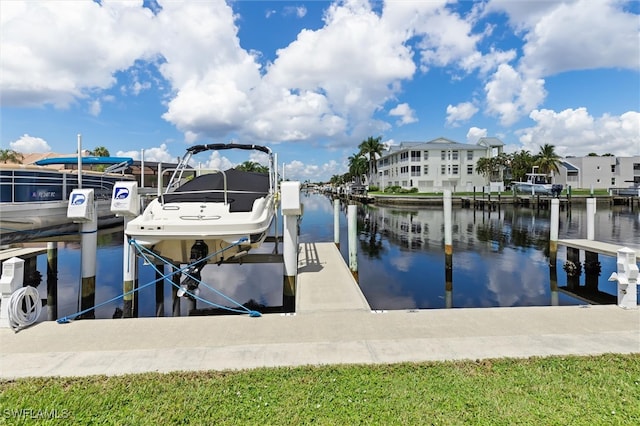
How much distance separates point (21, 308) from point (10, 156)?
54.1m

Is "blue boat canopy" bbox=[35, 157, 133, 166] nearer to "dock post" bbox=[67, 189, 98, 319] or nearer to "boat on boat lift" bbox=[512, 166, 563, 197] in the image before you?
"dock post" bbox=[67, 189, 98, 319]

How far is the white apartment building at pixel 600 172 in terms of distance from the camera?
63688 millimetres

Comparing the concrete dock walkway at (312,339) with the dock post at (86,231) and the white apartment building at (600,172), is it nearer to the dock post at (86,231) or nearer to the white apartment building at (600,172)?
the dock post at (86,231)

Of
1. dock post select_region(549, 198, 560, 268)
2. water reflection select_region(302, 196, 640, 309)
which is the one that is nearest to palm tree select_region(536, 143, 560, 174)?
water reflection select_region(302, 196, 640, 309)

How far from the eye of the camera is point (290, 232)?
25.0 ft

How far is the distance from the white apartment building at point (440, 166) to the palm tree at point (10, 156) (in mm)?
56056

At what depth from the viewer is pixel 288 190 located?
7.52m

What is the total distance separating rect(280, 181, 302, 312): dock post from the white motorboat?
19.3 inches

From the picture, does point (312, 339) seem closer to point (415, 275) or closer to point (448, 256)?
point (448, 256)

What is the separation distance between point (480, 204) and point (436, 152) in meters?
20.9

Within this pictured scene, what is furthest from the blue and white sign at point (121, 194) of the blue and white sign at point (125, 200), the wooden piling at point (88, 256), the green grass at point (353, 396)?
the green grass at point (353, 396)

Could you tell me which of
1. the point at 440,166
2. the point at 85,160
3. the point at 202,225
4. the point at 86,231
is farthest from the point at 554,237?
the point at 440,166

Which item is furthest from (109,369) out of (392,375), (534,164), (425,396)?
(534,164)

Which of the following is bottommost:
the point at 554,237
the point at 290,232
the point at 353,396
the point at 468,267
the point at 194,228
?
the point at 468,267
